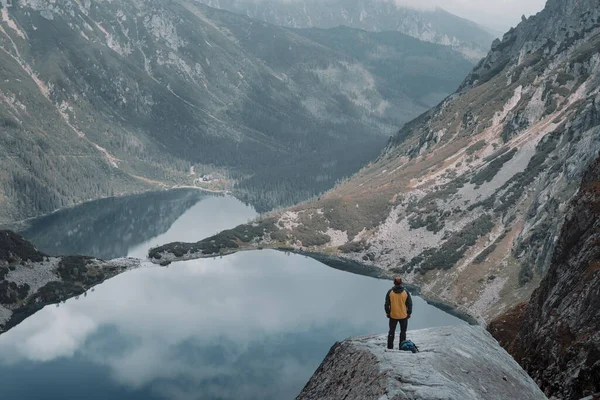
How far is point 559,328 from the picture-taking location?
3934cm

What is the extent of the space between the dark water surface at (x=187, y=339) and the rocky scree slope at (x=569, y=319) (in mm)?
75083

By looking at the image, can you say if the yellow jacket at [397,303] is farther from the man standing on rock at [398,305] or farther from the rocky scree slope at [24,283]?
the rocky scree slope at [24,283]

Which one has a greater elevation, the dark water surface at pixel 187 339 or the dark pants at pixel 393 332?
the dark pants at pixel 393 332

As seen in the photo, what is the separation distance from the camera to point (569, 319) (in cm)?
3978

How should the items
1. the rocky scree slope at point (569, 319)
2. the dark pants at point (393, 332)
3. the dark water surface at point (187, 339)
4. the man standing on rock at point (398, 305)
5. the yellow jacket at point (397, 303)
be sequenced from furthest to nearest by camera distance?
the dark water surface at point (187, 339)
the rocky scree slope at point (569, 319)
the yellow jacket at point (397, 303)
the man standing on rock at point (398, 305)
the dark pants at point (393, 332)

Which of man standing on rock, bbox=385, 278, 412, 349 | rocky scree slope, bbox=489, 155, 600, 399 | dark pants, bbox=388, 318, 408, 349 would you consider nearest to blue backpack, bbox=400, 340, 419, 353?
dark pants, bbox=388, 318, 408, 349

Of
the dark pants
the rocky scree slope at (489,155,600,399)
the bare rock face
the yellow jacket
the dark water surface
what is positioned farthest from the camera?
the dark water surface

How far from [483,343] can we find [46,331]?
14655 centimetres

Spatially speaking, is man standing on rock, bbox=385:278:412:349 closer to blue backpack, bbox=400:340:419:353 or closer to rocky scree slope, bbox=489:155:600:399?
blue backpack, bbox=400:340:419:353

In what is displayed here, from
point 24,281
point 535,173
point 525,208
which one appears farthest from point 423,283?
point 24,281

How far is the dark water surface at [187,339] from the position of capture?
122 m

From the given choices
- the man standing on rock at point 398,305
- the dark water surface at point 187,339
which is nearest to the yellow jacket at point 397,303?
the man standing on rock at point 398,305

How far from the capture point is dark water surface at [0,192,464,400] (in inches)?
4801

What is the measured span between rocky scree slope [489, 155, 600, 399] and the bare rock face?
3.70 m
